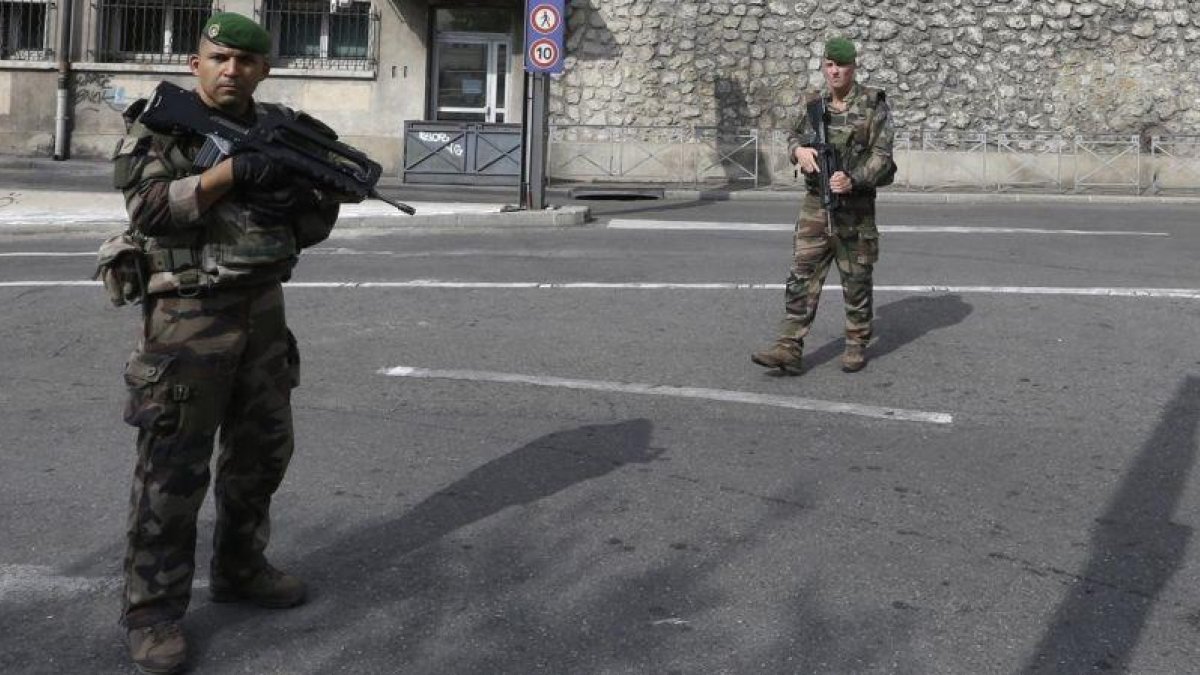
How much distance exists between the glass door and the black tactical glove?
21818 mm

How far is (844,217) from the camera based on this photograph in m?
7.66

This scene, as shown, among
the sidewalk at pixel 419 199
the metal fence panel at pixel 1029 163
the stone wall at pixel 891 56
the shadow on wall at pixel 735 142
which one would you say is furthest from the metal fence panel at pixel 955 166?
the shadow on wall at pixel 735 142

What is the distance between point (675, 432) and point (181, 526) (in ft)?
9.82

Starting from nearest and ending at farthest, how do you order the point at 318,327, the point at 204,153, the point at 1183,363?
the point at 204,153 < the point at 1183,363 < the point at 318,327

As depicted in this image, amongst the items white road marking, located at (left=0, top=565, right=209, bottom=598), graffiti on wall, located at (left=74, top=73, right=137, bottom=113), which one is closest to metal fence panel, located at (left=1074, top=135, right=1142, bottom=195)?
graffiti on wall, located at (left=74, top=73, right=137, bottom=113)

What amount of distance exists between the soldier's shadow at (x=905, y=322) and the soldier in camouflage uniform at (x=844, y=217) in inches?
13.9

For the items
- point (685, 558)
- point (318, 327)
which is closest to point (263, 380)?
point (685, 558)

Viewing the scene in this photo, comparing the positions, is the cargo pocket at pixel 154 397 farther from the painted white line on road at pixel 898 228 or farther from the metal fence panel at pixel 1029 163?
the metal fence panel at pixel 1029 163

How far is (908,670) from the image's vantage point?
3982mm

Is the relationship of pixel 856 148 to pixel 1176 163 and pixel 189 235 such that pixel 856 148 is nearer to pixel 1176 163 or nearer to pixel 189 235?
pixel 189 235

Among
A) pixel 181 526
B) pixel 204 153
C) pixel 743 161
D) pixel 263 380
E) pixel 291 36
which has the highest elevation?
pixel 291 36

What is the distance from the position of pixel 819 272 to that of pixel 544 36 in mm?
9633

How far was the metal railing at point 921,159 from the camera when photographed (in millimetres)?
23359

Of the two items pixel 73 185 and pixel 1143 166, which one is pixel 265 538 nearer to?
pixel 73 185
